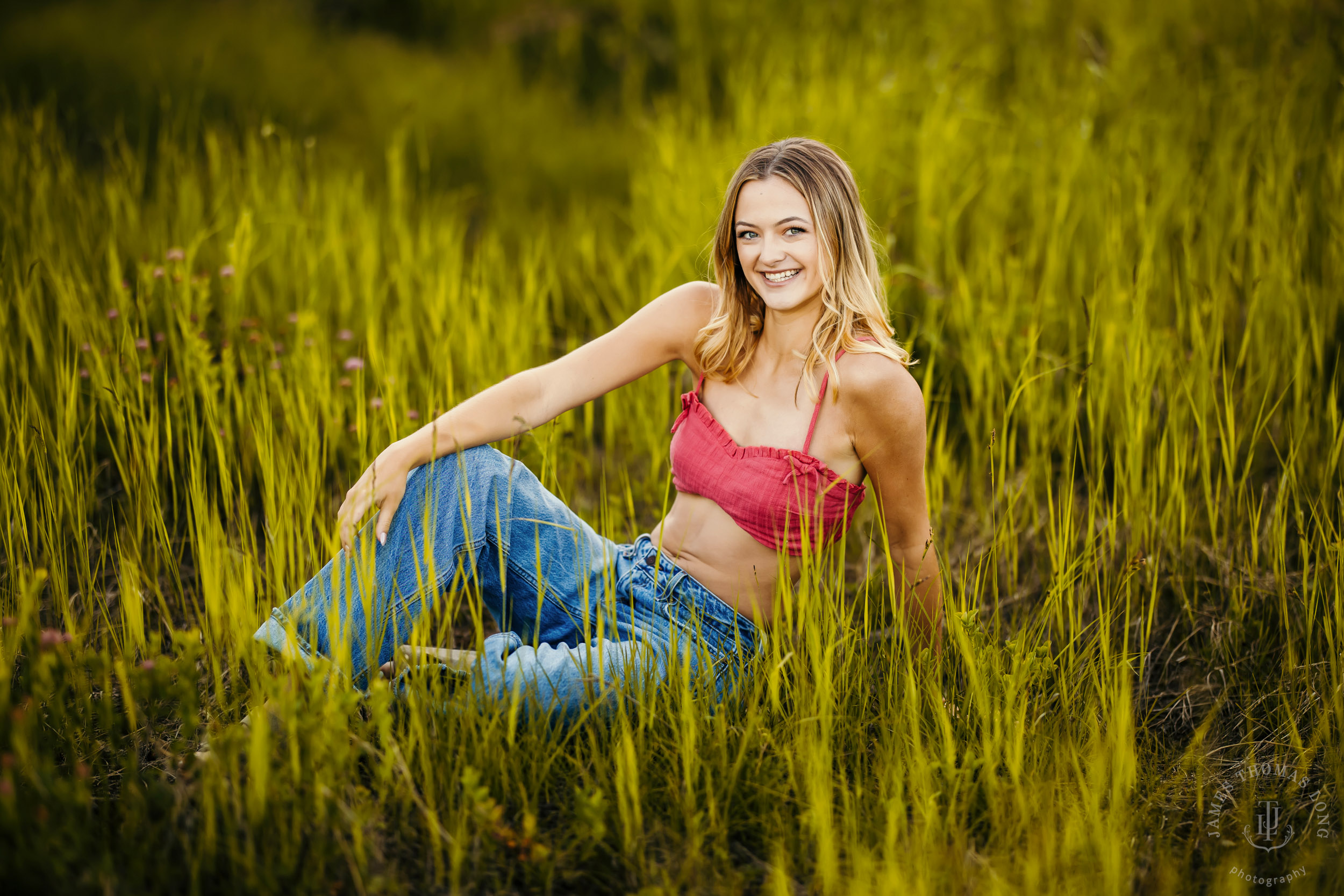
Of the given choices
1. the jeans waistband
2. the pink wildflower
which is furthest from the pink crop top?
the pink wildflower

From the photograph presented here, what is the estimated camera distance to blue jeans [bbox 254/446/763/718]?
5.54 ft

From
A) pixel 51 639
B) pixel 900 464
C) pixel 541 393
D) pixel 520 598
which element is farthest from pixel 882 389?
pixel 51 639

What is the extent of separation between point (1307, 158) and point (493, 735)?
129 inches

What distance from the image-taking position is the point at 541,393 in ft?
6.49

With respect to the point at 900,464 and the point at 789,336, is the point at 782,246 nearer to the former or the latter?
the point at 789,336

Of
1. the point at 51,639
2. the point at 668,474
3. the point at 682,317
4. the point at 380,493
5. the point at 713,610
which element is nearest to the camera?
the point at 51,639

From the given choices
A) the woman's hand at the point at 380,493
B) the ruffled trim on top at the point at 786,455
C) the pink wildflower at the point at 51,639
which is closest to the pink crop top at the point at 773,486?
the ruffled trim on top at the point at 786,455

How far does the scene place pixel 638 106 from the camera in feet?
17.8

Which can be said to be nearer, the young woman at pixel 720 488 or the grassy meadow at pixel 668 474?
the grassy meadow at pixel 668 474

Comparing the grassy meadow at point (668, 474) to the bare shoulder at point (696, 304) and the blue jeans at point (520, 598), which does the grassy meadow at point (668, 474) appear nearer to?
the blue jeans at point (520, 598)

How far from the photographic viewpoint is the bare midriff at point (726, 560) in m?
1.89

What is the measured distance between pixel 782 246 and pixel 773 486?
0.48 metres

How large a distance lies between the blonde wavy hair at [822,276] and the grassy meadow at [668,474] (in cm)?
36

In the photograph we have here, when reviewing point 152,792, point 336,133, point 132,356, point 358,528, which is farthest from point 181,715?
point 336,133
